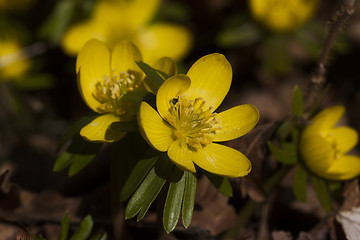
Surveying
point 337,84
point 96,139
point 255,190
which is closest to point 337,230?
point 255,190

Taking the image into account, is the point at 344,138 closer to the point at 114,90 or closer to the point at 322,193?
the point at 322,193

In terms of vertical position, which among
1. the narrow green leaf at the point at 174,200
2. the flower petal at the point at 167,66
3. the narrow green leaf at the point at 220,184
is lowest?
the narrow green leaf at the point at 220,184

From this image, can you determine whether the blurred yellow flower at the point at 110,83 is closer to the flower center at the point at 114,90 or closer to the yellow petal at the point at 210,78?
the flower center at the point at 114,90

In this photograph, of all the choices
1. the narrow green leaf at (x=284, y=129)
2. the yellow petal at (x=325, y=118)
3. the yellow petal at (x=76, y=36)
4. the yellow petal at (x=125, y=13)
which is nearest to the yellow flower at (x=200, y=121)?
the narrow green leaf at (x=284, y=129)

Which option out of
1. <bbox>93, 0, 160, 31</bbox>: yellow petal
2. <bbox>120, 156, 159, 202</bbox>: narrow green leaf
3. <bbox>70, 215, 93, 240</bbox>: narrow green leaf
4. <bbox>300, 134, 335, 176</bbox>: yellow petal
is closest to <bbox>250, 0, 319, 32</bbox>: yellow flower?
<bbox>93, 0, 160, 31</bbox>: yellow petal

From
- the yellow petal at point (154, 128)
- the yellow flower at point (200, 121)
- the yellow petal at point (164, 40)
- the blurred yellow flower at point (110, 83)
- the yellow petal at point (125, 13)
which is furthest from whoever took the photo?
the yellow petal at point (164, 40)

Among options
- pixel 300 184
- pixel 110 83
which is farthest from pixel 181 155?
pixel 300 184

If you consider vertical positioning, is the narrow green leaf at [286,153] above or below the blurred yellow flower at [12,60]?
below

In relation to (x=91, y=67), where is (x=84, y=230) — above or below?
below
